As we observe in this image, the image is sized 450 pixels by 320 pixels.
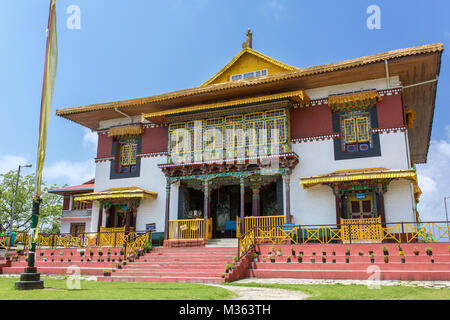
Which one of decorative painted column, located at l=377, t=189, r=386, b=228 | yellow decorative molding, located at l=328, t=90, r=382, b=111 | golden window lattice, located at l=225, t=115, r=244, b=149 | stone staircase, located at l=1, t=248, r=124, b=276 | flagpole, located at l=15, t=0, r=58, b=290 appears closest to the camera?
flagpole, located at l=15, t=0, r=58, b=290

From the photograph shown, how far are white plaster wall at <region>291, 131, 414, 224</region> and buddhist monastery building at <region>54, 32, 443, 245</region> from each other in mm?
43

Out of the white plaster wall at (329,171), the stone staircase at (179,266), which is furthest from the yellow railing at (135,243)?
the white plaster wall at (329,171)

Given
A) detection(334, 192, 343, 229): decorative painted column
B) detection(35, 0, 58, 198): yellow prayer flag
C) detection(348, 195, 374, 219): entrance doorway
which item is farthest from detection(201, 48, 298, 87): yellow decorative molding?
detection(35, 0, 58, 198): yellow prayer flag

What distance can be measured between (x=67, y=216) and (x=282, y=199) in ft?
69.6

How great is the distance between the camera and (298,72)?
676 inches

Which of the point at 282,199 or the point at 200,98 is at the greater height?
the point at 200,98

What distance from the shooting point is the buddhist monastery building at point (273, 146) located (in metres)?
16.6

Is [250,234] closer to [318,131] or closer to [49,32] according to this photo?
[318,131]

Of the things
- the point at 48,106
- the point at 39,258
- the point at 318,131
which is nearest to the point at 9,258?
the point at 39,258

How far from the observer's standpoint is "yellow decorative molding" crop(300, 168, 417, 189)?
1526 centimetres

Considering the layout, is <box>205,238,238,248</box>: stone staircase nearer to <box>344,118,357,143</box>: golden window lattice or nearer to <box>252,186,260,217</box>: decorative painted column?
<box>252,186,260,217</box>: decorative painted column

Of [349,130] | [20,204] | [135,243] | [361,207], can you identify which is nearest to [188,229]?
[135,243]

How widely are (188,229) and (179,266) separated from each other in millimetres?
4278

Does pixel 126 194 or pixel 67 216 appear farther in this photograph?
pixel 67 216
